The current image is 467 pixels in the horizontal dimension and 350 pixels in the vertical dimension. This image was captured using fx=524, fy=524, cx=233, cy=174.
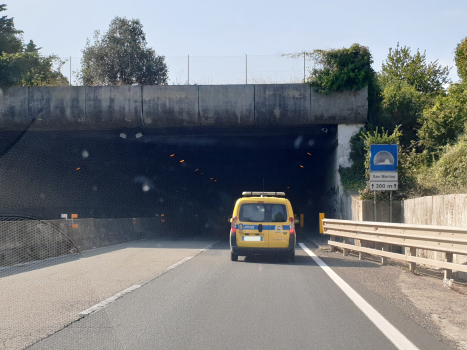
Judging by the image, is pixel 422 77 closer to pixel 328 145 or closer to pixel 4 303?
pixel 328 145

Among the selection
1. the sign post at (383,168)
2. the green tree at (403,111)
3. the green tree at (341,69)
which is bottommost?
the sign post at (383,168)

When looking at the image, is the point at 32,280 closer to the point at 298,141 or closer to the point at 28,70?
the point at 28,70

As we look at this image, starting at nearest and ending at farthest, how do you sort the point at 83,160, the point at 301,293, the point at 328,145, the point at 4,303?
1. the point at 4,303
2. the point at 301,293
3. the point at 328,145
4. the point at 83,160

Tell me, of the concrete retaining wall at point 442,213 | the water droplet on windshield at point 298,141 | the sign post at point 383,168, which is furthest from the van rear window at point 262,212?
the water droplet on windshield at point 298,141

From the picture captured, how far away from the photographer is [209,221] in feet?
181

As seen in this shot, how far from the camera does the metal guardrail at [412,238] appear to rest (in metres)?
9.17

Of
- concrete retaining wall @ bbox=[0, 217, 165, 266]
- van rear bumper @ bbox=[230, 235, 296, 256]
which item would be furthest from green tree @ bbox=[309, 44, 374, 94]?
van rear bumper @ bbox=[230, 235, 296, 256]

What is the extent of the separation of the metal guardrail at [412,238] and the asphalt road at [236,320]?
5.85ft

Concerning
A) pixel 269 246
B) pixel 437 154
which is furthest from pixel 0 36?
pixel 269 246

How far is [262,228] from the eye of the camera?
14469 millimetres

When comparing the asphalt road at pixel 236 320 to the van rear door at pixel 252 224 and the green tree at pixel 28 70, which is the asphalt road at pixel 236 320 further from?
the green tree at pixel 28 70

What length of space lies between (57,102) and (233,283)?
61.3 feet

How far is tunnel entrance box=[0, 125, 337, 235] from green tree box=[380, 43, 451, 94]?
50.8 feet

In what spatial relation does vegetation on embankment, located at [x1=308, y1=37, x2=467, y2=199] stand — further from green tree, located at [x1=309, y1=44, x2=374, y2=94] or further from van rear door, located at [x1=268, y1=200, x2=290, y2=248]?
van rear door, located at [x1=268, y1=200, x2=290, y2=248]
